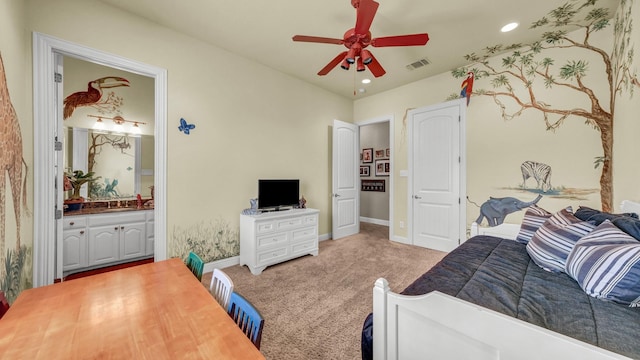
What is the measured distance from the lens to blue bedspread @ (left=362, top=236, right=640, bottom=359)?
857 mm

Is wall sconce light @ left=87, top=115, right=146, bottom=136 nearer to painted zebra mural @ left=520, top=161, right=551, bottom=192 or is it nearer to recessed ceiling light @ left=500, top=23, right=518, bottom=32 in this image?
recessed ceiling light @ left=500, top=23, right=518, bottom=32

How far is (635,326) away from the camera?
880 millimetres

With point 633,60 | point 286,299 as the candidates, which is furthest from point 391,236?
point 633,60

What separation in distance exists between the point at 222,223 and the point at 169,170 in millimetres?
888

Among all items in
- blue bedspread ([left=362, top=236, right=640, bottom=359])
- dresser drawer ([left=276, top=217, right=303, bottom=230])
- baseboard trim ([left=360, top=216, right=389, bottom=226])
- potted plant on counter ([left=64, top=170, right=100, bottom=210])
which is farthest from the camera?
baseboard trim ([left=360, top=216, right=389, bottom=226])

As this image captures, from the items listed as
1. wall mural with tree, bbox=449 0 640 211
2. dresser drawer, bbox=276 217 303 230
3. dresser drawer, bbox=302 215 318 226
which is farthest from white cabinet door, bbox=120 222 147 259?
wall mural with tree, bbox=449 0 640 211

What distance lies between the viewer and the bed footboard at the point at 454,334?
64cm

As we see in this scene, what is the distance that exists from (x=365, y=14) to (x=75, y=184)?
404 cm

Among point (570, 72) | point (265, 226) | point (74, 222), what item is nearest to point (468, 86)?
point (570, 72)

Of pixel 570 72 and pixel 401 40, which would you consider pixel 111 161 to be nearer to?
pixel 401 40

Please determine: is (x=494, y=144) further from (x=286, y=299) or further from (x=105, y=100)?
(x=105, y=100)

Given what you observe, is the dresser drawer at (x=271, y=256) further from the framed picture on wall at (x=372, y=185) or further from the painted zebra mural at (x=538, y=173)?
the framed picture on wall at (x=372, y=185)

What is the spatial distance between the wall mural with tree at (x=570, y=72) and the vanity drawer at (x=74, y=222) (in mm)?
5331

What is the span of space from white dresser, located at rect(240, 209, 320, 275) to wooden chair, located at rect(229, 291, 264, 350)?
1.81 m
